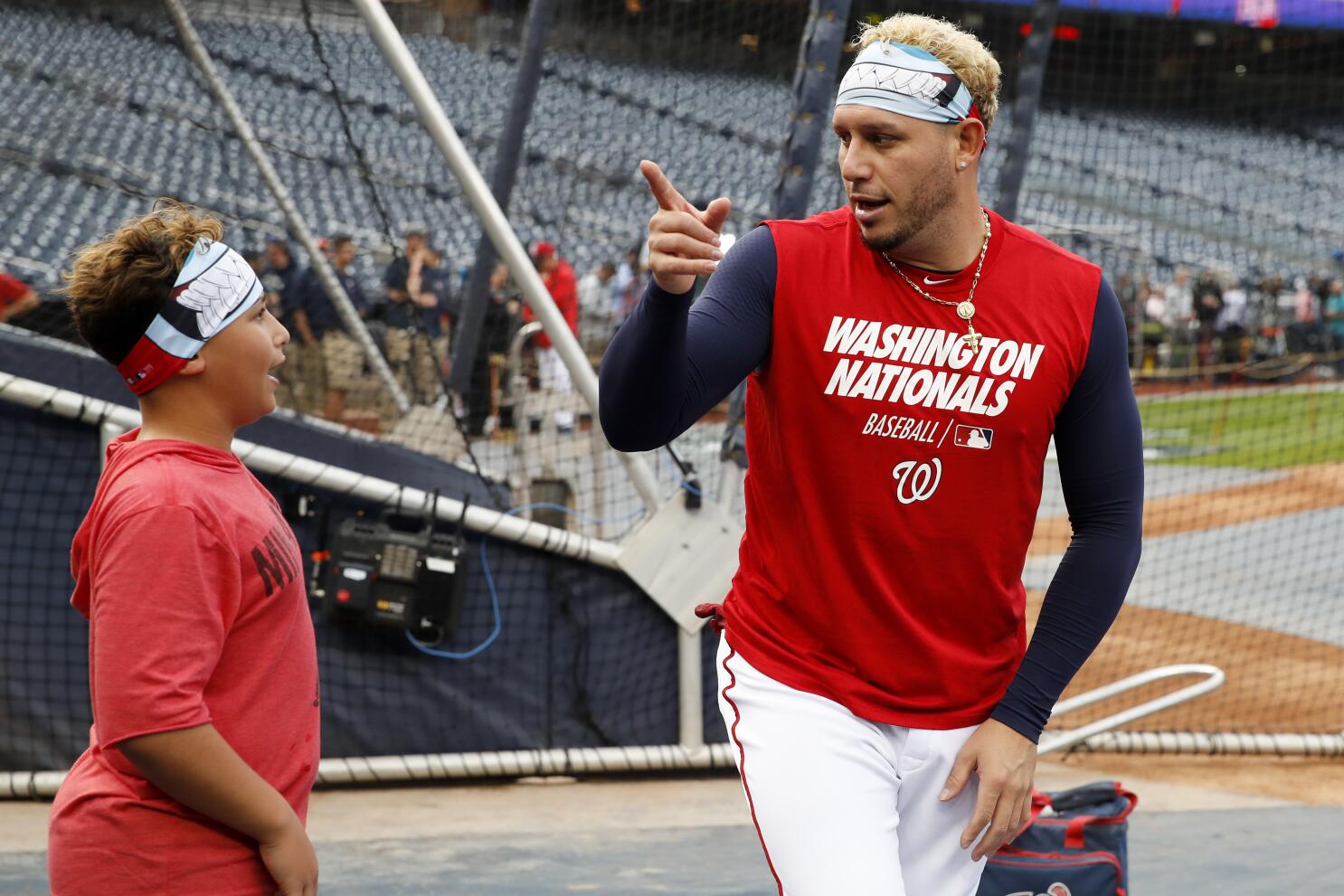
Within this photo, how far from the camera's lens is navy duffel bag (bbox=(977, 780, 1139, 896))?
331cm

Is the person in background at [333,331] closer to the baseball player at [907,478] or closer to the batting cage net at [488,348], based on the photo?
the batting cage net at [488,348]

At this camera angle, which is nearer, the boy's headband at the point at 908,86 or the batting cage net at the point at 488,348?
the boy's headband at the point at 908,86

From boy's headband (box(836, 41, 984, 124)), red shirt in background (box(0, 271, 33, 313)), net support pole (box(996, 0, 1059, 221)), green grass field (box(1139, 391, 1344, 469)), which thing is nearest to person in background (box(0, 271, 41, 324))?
red shirt in background (box(0, 271, 33, 313))

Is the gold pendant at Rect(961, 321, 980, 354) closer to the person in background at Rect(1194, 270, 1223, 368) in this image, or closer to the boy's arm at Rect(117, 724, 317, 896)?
the boy's arm at Rect(117, 724, 317, 896)

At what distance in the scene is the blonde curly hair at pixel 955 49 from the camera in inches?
87.9

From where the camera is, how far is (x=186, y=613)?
5.88ft

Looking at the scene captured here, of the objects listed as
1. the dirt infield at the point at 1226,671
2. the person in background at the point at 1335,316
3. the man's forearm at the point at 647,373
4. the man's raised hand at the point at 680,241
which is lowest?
the dirt infield at the point at 1226,671

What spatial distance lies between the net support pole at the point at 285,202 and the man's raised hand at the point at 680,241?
584 centimetres

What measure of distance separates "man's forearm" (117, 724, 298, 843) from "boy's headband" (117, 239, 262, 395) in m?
0.49

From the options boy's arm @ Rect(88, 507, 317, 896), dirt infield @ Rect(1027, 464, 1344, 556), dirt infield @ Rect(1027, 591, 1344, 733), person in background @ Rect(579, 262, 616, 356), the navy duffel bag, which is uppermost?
boy's arm @ Rect(88, 507, 317, 896)

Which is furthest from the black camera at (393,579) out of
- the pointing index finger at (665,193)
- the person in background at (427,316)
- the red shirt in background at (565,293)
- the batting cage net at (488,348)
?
the red shirt in background at (565,293)

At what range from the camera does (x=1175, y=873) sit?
4.54 m

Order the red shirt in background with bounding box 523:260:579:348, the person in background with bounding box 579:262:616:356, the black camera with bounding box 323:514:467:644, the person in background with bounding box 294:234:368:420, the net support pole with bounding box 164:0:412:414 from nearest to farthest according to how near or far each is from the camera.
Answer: the black camera with bounding box 323:514:467:644
the net support pole with bounding box 164:0:412:414
the person in background with bounding box 294:234:368:420
the red shirt in background with bounding box 523:260:579:348
the person in background with bounding box 579:262:616:356

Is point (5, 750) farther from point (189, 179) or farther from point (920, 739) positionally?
point (189, 179)
